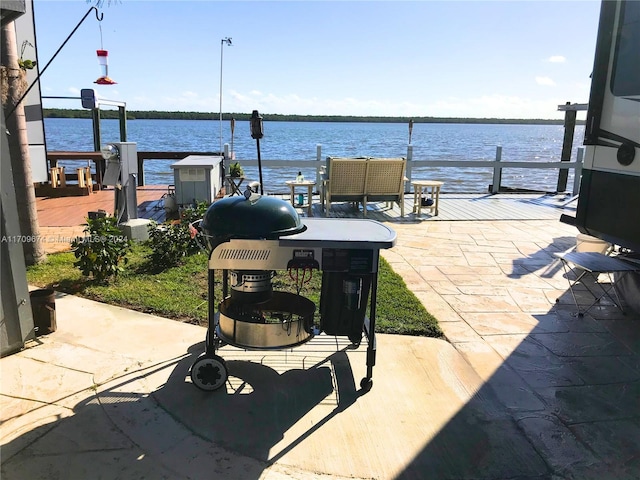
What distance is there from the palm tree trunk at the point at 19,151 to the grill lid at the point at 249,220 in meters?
3.17

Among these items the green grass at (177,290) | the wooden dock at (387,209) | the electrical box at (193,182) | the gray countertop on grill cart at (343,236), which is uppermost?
the gray countertop on grill cart at (343,236)

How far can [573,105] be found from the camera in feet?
39.7

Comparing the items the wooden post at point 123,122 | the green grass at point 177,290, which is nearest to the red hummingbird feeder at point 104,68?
the wooden post at point 123,122

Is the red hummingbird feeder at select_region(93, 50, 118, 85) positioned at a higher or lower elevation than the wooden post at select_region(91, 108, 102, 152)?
higher

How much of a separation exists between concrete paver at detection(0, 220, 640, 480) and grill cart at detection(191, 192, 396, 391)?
A: 29 cm

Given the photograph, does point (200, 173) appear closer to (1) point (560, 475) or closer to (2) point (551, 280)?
(2) point (551, 280)

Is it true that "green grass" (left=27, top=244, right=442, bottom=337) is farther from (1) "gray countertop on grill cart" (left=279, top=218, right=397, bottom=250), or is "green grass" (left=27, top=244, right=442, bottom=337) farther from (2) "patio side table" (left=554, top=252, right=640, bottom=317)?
(2) "patio side table" (left=554, top=252, right=640, bottom=317)

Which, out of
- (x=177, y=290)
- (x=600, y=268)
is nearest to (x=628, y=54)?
(x=600, y=268)

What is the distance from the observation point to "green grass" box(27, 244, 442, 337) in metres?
4.09

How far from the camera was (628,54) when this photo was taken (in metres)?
3.64

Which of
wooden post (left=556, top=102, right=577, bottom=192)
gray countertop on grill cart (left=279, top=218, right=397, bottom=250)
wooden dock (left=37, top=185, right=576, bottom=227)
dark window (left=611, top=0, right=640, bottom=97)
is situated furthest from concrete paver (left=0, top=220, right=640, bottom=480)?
wooden post (left=556, top=102, right=577, bottom=192)

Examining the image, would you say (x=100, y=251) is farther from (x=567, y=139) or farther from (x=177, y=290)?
(x=567, y=139)

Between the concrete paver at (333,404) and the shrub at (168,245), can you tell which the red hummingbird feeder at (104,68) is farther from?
the concrete paver at (333,404)

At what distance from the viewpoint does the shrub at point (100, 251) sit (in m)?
4.64
